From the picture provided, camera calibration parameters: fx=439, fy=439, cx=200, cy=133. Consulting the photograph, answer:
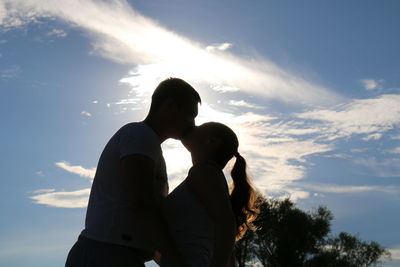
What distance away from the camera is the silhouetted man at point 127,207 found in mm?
2994

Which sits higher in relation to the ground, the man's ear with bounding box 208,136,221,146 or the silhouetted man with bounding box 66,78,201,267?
the man's ear with bounding box 208,136,221,146

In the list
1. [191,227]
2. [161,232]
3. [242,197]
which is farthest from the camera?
[242,197]

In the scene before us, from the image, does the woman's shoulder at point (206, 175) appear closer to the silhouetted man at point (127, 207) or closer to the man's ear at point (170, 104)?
the silhouetted man at point (127, 207)

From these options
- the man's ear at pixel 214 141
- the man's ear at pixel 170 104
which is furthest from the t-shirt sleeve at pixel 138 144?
the man's ear at pixel 214 141

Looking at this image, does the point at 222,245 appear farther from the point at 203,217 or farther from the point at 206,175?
the point at 206,175

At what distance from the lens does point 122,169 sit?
10.4ft

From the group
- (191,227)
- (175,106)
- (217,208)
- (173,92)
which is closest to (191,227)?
(191,227)

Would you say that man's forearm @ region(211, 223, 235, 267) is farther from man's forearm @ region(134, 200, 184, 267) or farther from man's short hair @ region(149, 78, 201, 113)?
man's short hair @ region(149, 78, 201, 113)

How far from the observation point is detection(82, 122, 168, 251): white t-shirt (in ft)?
10.1

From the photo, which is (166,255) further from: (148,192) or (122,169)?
(122,169)

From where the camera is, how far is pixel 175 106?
3500 mm

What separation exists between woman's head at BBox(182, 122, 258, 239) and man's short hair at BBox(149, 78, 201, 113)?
28 cm

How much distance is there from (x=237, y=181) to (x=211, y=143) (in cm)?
48

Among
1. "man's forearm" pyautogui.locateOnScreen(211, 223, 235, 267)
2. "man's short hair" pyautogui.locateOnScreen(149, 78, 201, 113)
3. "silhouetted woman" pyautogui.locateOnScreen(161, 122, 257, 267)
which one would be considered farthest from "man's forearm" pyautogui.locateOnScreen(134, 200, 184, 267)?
"man's short hair" pyautogui.locateOnScreen(149, 78, 201, 113)
